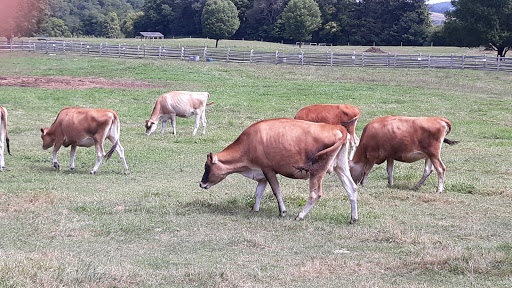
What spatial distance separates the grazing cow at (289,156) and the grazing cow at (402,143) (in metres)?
2.93

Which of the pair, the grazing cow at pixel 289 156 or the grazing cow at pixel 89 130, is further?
the grazing cow at pixel 89 130

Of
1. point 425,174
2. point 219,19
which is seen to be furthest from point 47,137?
point 219,19

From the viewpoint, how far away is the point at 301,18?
75.8 meters

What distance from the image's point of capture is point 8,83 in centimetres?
3159

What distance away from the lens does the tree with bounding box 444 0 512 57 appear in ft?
180

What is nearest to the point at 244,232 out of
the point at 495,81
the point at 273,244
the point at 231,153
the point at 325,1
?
the point at 273,244

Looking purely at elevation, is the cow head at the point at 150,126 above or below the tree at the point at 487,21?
below

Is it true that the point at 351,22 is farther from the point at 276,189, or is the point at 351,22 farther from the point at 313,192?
the point at 313,192

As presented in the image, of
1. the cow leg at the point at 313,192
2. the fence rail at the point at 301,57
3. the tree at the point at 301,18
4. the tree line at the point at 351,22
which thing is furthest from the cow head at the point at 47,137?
the tree at the point at 301,18

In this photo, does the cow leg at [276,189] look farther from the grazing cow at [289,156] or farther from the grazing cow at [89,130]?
the grazing cow at [89,130]

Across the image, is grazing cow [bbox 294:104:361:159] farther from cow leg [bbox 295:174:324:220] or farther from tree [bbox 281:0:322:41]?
tree [bbox 281:0:322:41]

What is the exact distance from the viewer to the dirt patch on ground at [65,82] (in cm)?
3136

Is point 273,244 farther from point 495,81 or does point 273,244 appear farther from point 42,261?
point 495,81

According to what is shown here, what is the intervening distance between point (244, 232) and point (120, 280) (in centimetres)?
270
